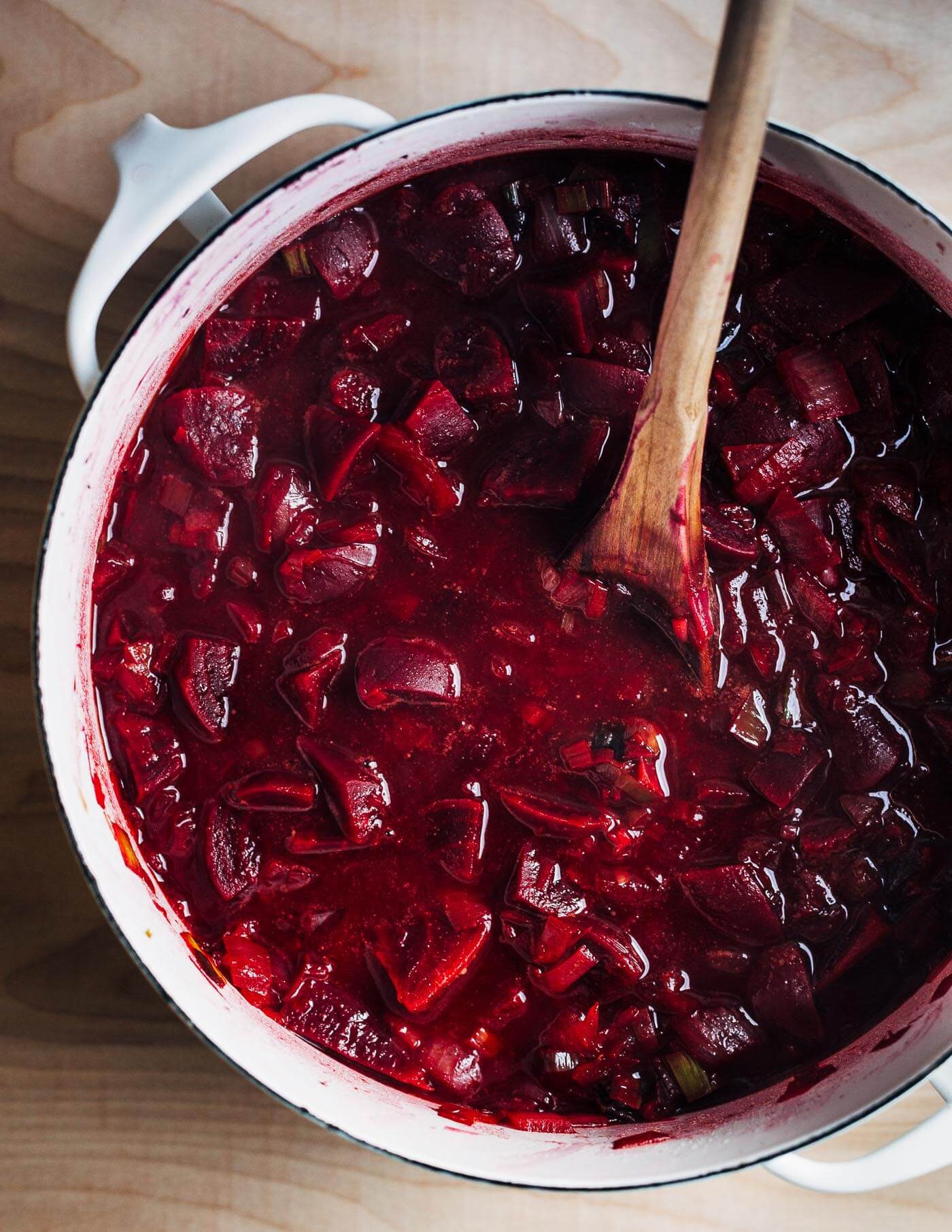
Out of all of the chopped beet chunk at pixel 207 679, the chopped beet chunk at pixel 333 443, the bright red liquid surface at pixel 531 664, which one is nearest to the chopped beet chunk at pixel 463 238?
the bright red liquid surface at pixel 531 664

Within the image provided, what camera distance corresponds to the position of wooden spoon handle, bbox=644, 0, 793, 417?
1.30m

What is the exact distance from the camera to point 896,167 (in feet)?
7.10

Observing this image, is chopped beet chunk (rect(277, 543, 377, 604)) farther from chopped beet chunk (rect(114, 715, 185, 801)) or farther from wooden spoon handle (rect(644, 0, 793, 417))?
wooden spoon handle (rect(644, 0, 793, 417))

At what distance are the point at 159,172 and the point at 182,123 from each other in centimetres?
47

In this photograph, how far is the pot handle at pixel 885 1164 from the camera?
1.87m

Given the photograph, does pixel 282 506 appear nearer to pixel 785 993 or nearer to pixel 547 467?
pixel 547 467

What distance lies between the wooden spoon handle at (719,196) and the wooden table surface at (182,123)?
0.78m

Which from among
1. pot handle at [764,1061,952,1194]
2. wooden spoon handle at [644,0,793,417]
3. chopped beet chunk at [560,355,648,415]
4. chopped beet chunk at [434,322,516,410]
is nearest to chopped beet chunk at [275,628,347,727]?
chopped beet chunk at [434,322,516,410]

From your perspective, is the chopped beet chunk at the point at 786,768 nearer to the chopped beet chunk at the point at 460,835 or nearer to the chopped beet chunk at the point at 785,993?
the chopped beet chunk at the point at 785,993

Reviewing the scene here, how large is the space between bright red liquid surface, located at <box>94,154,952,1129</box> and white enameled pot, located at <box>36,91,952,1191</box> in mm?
58

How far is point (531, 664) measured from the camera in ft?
6.81

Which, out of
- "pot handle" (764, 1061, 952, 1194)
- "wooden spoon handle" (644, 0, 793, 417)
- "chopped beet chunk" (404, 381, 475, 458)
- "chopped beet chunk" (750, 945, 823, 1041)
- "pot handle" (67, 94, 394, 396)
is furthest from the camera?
"chopped beet chunk" (750, 945, 823, 1041)

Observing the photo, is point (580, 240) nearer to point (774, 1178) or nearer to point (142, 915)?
point (142, 915)

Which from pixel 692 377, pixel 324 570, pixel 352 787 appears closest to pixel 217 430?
pixel 324 570
